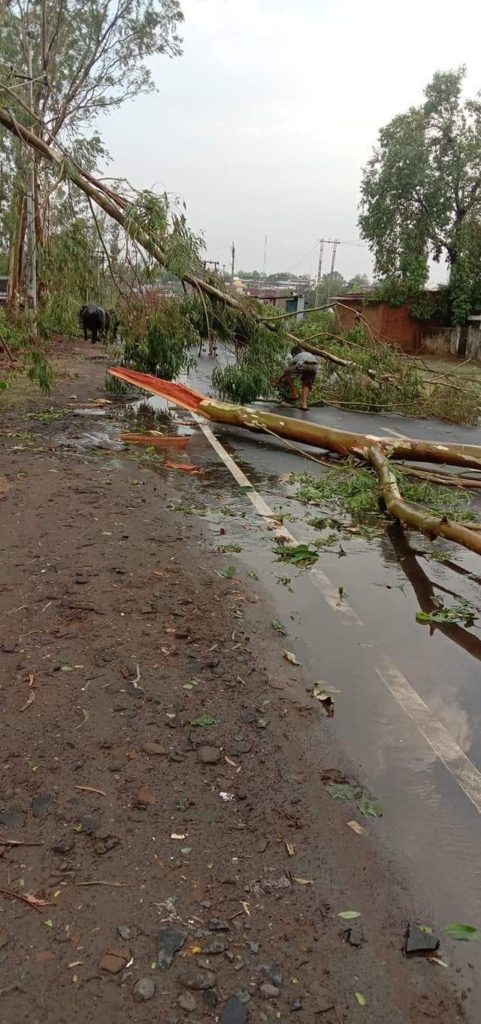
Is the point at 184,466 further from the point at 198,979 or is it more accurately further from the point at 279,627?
the point at 198,979

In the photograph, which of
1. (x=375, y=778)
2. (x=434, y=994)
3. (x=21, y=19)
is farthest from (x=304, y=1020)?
(x=21, y=19)

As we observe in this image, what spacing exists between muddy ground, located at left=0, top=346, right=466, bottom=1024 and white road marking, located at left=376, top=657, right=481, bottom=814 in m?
0.43

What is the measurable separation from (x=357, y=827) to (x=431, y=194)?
3560cm

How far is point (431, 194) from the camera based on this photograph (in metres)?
33.2

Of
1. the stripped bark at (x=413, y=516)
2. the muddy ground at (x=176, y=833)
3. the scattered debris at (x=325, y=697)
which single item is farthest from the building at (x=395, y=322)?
the scattered debris at (x=325, y=697)

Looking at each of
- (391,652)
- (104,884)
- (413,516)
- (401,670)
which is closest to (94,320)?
(413,516)

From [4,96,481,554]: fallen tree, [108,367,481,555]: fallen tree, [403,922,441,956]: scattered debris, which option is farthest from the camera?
[4,96,481,554]: fallen tree

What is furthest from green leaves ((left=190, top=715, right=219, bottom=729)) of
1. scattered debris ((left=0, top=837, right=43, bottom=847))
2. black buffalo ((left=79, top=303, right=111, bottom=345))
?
black buffalo ((left=79, top=303, right=111, bottom=345))

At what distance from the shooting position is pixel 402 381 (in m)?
12.5

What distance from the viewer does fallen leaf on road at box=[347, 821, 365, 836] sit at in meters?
2.47

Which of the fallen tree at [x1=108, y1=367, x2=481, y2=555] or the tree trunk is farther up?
the tree trunk

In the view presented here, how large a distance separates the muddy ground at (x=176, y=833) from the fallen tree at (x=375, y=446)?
169cm

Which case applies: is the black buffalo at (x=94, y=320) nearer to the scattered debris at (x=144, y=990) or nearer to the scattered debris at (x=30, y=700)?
the scattered debris at (x=30, y=700)

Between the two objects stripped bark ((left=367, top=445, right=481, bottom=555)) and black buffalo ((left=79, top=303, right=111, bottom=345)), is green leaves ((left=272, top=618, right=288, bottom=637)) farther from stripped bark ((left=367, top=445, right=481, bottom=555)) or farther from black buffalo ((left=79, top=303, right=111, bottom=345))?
black buffalo ((left=79, top=303, right=111, bottom=345))
